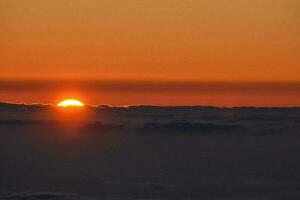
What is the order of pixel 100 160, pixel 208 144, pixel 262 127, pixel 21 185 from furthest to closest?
pixel 262 127, pixel 208 144, pixel 100 160, pixel 21 185

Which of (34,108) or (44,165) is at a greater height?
(34,108)

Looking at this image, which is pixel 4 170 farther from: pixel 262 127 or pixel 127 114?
pixel 127 114

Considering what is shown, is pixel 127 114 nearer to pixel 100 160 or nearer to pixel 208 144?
pixel 208 144

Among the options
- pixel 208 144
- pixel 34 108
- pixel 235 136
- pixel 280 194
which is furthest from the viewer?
pixel 34 108

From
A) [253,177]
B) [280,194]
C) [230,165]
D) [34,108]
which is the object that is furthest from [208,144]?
[34,108]

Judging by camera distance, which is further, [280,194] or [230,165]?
[230,165]

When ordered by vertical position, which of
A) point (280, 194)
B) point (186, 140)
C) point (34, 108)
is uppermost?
point (34, 108)
